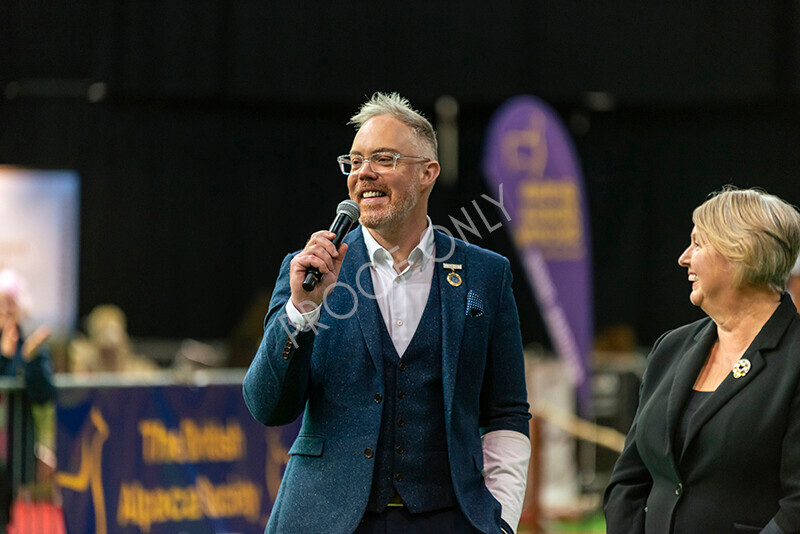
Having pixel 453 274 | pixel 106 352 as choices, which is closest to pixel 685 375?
pixel 453 274

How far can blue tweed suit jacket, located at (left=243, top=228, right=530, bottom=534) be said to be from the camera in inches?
101

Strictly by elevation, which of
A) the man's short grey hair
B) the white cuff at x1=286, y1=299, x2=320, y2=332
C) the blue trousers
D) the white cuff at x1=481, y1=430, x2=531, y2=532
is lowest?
the blue trousers

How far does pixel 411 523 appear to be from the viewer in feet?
8.52

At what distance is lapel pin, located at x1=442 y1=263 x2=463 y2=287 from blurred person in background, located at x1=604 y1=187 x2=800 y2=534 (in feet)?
2.13

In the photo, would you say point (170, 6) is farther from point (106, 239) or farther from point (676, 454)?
point (676, 454)

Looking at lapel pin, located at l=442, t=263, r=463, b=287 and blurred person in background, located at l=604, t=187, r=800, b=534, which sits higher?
lapel pin, located at l=442, t=263, r=463, b=287

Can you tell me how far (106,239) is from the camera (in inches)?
509

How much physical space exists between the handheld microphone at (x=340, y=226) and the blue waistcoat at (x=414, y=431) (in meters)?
0.27

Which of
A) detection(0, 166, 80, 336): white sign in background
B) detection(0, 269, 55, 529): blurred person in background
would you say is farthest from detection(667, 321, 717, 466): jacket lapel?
detection(0, 166, 80, 336): white sign in background

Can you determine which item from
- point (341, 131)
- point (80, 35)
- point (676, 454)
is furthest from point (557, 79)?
point (676, 454)

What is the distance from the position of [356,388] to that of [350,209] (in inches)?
18.4

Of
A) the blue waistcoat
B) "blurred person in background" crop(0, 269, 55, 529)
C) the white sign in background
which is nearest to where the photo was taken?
the blue waistcoat

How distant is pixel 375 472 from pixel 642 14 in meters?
11.2

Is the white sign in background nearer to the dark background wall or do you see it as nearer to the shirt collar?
the dark background wall
